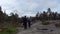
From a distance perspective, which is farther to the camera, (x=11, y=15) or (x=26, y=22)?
(x=11, y=15)

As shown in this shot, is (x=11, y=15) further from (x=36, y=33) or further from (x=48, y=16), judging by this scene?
(x=36, y=33)

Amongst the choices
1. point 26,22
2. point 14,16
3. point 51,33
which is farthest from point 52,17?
point 51,33

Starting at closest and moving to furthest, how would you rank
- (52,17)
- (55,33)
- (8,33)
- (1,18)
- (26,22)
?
(55,33), (8,33), (26,22), (1,18), (52,17)

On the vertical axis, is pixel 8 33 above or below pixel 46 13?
below

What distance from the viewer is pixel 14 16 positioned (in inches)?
1375

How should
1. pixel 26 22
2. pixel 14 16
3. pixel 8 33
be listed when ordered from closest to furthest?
pixel 8 33
pixel 26 22
pixel 14 16

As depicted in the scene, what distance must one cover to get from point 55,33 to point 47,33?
717 millimetres

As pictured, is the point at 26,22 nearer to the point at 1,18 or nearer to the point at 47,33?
the point at 47,33

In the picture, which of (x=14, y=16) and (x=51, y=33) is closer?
(x=51, y=33)

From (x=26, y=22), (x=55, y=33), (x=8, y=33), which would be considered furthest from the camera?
(x=26, y=22)

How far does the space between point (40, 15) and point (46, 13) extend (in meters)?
1.78

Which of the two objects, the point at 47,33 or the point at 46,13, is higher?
the point at 46,13

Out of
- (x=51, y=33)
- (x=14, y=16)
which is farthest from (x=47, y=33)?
(x=14, y=16)

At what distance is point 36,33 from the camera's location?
16.1 meters
